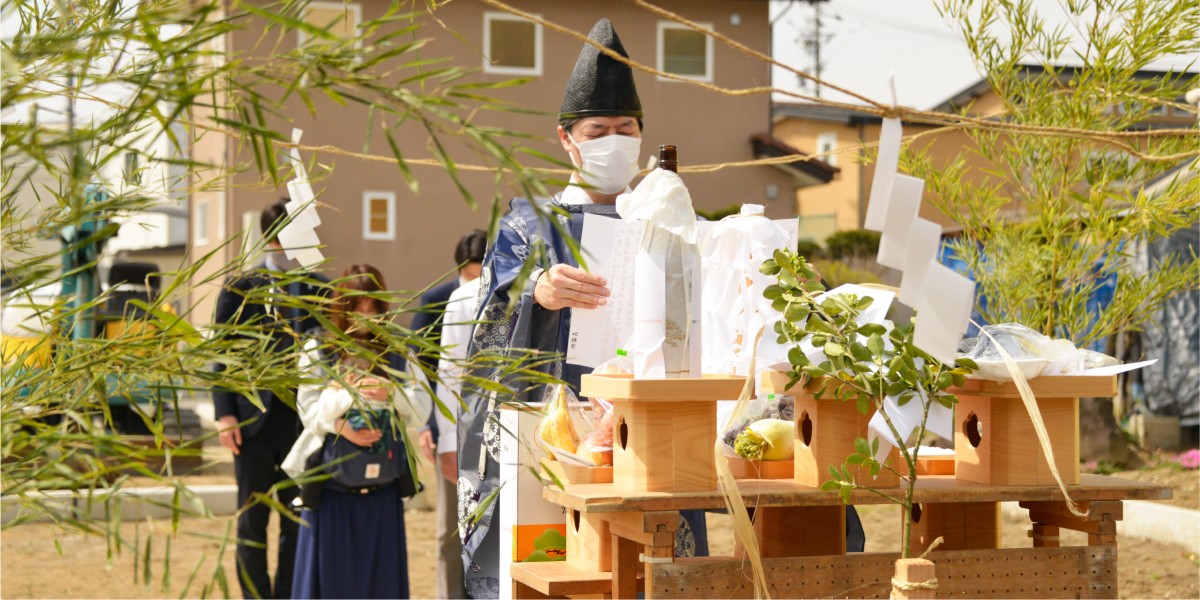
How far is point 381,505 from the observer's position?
4.67 m

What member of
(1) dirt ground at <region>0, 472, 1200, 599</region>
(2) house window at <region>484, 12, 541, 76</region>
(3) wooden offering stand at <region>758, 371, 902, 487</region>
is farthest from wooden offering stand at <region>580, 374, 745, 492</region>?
(2) house window at <region>484, 12, 541, 76</region>

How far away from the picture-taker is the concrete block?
932cm

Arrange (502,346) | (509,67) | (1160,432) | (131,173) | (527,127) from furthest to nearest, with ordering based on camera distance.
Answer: (509,67) → (527,127) → (1160,432) → (502,346) → (131,173)

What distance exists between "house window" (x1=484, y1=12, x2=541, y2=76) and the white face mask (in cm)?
1376

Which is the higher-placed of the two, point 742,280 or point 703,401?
point 742,280

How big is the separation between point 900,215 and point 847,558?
67 centimetres

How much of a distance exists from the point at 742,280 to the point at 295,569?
2907 mm

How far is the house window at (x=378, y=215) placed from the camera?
16.5 metres

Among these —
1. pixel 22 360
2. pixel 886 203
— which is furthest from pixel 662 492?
pixel 22 360

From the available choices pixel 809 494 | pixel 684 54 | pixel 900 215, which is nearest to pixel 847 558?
pixel 809 494

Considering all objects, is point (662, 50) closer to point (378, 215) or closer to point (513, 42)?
point (513, 42)

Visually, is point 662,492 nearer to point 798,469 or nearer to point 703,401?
point 703,401

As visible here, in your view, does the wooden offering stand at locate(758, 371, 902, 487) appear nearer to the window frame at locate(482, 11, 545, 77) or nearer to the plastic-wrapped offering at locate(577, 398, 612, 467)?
the plastic-wrapped offering at locate(577, 398, 612, 467)

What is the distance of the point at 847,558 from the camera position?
1.98m
